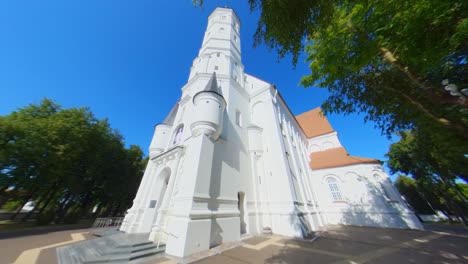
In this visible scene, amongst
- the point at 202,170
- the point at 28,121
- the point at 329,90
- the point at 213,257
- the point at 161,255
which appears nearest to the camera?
the point at 213,257

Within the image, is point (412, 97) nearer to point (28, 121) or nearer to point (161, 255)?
point (161, 255)

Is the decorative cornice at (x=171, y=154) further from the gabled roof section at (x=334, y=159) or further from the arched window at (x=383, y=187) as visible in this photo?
the arched window at (x=383, y=187)

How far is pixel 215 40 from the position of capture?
56.4 ft

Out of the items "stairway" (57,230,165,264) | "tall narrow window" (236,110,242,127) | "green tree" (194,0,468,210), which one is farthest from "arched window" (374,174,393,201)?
"stairway" (57,230,165,264)

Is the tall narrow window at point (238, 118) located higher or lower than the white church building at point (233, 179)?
higher

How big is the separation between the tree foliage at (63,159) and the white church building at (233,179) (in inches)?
343

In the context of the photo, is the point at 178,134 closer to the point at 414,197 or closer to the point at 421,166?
the point at 421,166

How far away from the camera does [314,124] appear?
25.0 meters

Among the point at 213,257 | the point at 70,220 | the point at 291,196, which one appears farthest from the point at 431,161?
the point at 70,220

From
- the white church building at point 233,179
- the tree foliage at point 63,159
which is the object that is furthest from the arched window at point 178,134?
the tree foliage at point 63,159

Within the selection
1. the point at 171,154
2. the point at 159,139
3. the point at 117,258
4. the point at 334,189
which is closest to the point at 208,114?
the point at 171,154

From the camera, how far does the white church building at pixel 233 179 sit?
23.6 feet

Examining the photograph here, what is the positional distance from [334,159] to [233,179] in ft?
48.0

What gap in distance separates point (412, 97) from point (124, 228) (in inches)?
650
